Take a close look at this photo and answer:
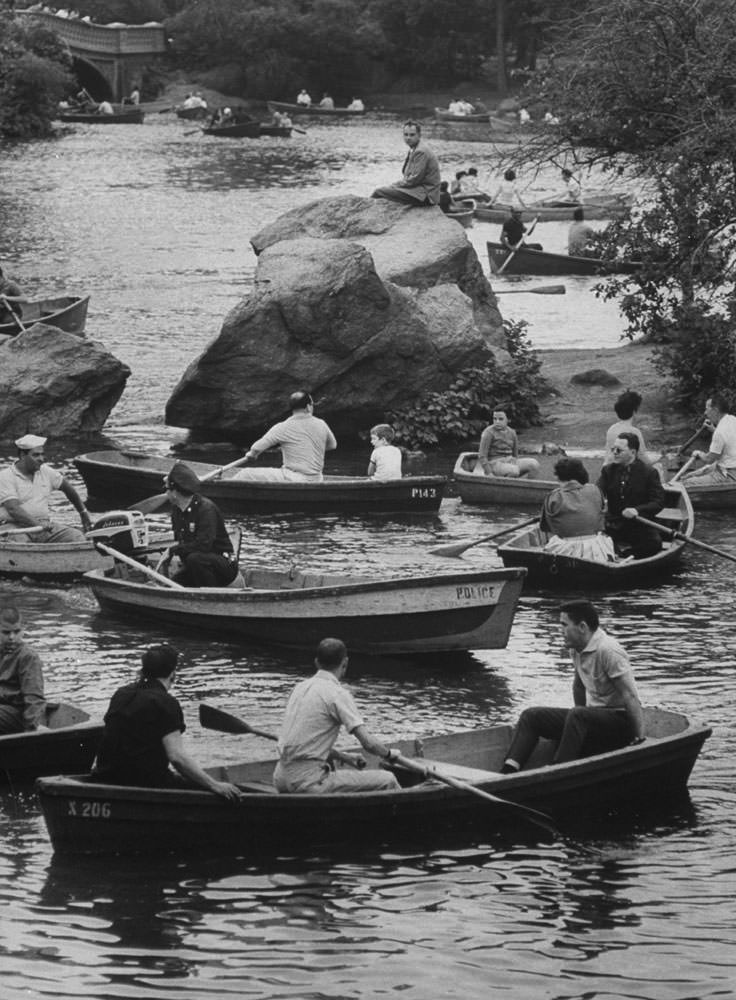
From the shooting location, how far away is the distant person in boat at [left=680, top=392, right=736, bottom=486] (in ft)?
70.5

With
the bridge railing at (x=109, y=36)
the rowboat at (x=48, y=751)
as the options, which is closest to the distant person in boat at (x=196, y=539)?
the rowboat at (x=48, y=751)

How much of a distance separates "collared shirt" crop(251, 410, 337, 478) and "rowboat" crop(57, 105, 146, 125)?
68242mm

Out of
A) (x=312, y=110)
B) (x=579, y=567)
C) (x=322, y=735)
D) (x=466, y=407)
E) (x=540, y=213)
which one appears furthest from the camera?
(x=312, y=110)

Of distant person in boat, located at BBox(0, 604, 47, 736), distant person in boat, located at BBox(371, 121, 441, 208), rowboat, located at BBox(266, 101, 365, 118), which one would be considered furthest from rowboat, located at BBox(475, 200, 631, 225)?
rowboat, located at BBox(266, 101, 365, 118)

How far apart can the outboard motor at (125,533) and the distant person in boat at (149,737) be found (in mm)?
6648

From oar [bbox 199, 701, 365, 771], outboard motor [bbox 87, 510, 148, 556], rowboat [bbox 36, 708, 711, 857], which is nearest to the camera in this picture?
rowboat [bbox 36, 708, 711, 857]

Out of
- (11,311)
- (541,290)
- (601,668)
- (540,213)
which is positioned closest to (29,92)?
(540,213)

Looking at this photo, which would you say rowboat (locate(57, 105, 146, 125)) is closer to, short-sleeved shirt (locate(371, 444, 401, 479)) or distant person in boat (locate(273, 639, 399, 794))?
short-sleeved shirt (locate(371, 444, 401, 479))

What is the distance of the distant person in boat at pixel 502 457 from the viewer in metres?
22.0

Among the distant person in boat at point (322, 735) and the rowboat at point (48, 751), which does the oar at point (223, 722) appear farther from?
the rowboat at point (48, 751)

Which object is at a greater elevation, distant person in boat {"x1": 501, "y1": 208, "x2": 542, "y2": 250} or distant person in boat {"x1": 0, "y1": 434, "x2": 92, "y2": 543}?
distant person in boat {"x1": 501, "y1": 208, "x2": 542, "y2": 250}

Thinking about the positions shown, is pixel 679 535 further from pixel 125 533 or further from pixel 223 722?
pixel 223 722

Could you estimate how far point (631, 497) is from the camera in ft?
61.2

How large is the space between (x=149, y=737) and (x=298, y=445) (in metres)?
10.1
